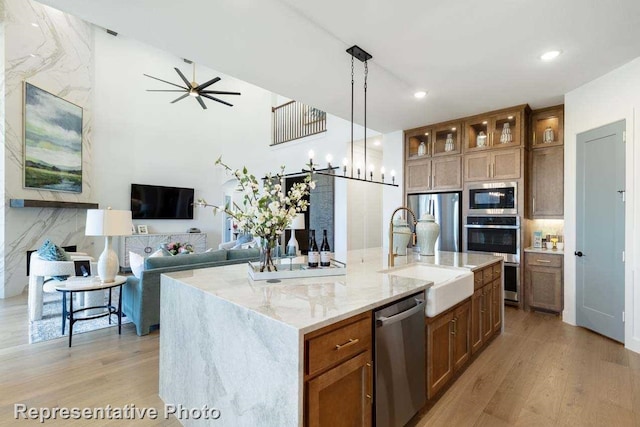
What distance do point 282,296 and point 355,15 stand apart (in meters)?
2.15

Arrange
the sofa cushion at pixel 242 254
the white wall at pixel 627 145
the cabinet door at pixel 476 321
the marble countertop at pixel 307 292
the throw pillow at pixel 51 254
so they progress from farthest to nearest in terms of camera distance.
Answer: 1. the sofa cushion at pixel 242 254
2. the throw pillow at pixel 51 254
3. the white wall at pixel 627 145
4. the cabinet door at pixel 476 321
5. the marble countertop at pixel 307 292

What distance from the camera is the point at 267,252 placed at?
2023mm

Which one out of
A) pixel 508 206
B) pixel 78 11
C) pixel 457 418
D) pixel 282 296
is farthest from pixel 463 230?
pixel 78 11

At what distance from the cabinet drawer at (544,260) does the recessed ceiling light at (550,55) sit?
2.42 meters

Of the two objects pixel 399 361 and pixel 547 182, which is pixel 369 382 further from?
pixel 547 182

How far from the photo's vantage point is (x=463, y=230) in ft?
15.3

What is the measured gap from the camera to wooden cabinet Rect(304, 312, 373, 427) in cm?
118

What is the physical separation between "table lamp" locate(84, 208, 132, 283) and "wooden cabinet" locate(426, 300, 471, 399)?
3065 mm

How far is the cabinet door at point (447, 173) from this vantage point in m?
4.71

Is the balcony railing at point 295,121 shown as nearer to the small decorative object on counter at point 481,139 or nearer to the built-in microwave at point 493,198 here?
the small decorative object on counter at point 481,139

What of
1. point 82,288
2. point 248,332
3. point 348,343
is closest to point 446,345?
point 348,343

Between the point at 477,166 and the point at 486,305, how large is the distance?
239cm

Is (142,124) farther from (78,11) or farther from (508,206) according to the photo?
(508,206)

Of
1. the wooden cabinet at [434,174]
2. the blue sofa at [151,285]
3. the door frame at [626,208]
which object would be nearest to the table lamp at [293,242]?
the blue sofa at [151,285]
